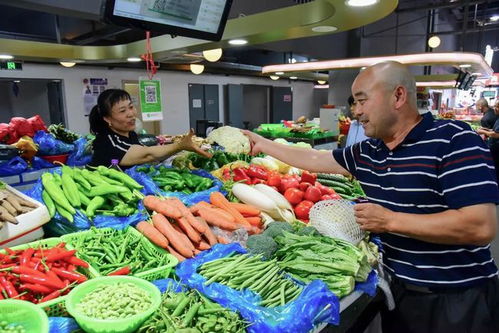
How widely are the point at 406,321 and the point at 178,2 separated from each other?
8.05 feet

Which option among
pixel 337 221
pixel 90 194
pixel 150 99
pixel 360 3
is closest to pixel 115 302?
pixel 90 194

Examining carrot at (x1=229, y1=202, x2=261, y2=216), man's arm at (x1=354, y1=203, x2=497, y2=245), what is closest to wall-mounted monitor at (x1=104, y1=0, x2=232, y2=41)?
carrot at (x1=229, y1=202, x2=261, y2=216)

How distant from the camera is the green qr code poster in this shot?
148 inches

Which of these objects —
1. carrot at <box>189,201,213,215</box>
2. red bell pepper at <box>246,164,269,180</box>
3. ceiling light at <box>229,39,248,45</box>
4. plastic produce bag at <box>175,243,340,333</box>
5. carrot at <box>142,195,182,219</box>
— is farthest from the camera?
ceiling light at <box>229,39,248,45</box>

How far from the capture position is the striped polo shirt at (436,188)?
5.39 ft

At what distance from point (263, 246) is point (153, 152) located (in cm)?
150

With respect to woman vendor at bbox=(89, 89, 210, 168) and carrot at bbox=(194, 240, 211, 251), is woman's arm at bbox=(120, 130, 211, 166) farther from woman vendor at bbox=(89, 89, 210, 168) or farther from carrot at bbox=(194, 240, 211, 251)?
carrot at bbox=(194, 240, 211, 251)

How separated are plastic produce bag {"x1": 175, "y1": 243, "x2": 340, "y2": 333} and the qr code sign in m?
2.60

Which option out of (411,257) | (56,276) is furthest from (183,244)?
(411,257)

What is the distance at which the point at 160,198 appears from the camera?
7.86ft

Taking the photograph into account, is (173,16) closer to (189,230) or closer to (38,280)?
(189,230)

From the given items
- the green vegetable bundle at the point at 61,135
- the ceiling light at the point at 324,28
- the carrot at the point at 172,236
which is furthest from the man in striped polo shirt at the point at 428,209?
the green vegetable bundle at the point at 61,135

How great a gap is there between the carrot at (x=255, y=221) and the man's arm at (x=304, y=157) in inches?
22.4

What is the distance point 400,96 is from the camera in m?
1.85
